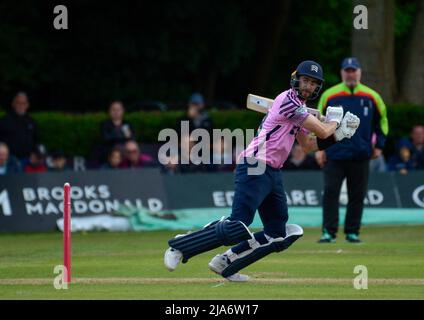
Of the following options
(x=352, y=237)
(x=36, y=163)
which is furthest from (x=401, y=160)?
(x=36, y=163)

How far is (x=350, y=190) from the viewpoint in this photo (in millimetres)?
18094

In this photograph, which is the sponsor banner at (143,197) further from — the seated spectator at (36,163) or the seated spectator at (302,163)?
the seated spectator at (36,163)

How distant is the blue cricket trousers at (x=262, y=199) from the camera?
41.1 feet

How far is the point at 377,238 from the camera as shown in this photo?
18969 mm

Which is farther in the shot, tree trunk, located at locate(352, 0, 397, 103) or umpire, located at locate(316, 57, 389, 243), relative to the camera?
tree trunk, located at locate(352, 0, 397, 103)

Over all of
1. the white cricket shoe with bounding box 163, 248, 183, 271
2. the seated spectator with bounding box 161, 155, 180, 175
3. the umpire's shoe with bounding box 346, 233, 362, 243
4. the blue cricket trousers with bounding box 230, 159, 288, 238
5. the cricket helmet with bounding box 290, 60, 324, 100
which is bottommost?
the umpire's shoe with bounding box 346, 233, 362, 243

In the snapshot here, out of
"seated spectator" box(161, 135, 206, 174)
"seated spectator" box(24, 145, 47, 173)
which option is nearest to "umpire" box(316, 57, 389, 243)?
"seated spectator" box(161, 135, 206, 174)

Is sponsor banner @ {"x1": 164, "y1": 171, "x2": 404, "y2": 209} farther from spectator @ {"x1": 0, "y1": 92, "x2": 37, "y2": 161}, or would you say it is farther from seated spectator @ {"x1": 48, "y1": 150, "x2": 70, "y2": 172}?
spectator @ {"x1": 0, "y1": 92, "x2": 37, "y2": 161}

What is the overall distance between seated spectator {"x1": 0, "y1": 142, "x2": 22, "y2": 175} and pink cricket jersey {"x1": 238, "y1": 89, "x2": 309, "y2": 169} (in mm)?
9211

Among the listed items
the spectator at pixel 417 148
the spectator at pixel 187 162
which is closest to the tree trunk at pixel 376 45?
the spectator at pixel 417 148

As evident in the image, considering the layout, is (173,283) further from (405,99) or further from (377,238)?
(405,99)

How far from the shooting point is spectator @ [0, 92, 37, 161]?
22906 mm

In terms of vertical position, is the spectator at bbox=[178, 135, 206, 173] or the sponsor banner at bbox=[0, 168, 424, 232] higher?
the spectator at bbox=[178, 135, 206, 173]

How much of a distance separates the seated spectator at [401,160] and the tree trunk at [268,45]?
43.1 ft
